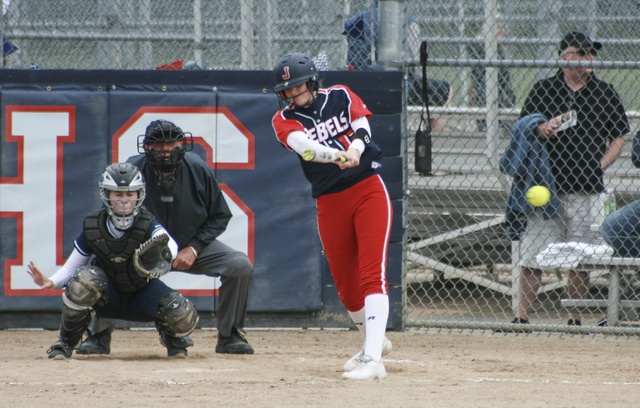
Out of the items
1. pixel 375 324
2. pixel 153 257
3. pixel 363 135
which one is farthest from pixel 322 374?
pixel 363 135

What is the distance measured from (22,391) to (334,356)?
2.19m

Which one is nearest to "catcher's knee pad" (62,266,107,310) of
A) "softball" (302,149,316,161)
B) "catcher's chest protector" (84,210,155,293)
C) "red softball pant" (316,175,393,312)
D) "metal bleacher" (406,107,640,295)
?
"catcher's chest protector" (84,210,155,293)

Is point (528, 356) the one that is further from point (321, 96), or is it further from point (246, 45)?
point (246, 45)

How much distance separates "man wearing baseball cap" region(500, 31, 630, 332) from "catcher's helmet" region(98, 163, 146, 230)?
3128 mm

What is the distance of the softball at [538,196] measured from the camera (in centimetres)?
751

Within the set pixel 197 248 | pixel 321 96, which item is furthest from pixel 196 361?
pixel 321 96

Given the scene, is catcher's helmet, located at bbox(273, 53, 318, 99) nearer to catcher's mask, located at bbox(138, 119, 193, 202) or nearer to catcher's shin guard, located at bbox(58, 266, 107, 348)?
catcher's mask, located at bbox(138, 119, 193, 202)

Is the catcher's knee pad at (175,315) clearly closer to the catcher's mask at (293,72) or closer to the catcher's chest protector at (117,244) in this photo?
the catcher's chest protector at (117,244)

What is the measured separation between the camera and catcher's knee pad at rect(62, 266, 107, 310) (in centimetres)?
573

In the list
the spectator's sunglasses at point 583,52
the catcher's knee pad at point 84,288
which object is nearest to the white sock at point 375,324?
the catcher's knee pad at point 84,288

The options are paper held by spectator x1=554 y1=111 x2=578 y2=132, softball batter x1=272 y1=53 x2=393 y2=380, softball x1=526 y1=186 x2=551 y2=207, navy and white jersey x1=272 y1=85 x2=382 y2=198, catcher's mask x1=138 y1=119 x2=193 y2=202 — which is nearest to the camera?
softball batter x1=272 y1=53 x2=393 y2=380

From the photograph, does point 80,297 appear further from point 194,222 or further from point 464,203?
point 464,203

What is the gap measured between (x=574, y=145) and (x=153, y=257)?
344 cm

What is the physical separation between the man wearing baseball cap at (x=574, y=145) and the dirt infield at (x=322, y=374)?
0.66 meters
